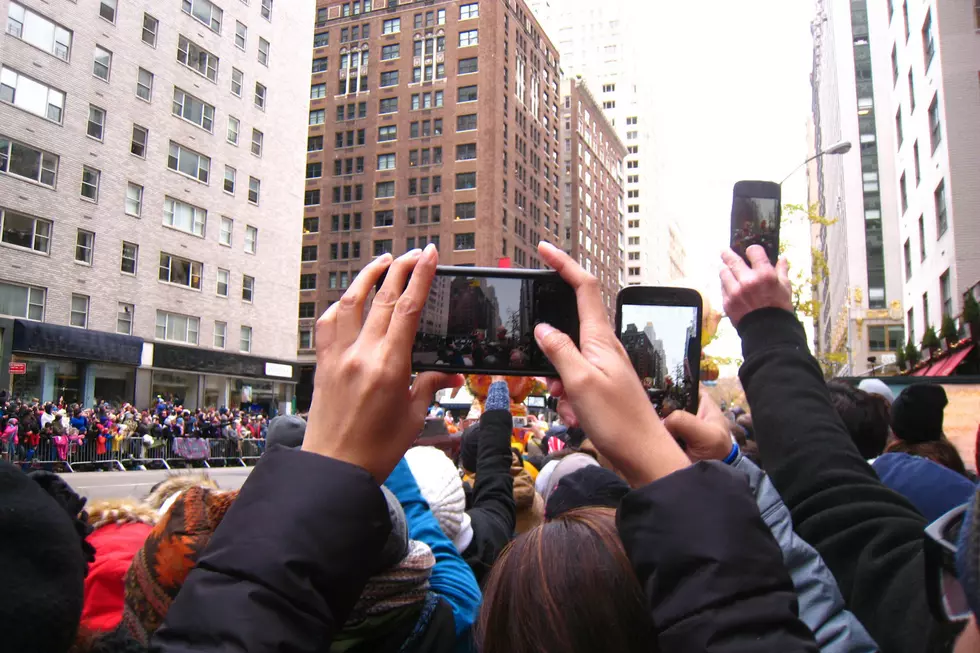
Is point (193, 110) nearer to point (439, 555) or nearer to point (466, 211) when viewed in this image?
point (466, 211)

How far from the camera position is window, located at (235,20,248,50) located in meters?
46.6

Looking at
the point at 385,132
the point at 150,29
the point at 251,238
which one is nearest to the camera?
the point at 150,29

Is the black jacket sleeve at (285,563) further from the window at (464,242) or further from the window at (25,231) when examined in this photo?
the window at (464,242)

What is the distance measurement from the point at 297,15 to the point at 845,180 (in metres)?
41.5

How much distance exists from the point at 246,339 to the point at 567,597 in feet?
157

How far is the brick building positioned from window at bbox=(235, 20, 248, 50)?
58291 mm

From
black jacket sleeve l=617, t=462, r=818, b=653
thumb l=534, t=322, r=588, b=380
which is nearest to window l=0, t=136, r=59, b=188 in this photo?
thumb l=534, t=322, r=588, b=380

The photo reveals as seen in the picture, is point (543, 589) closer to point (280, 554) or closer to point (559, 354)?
point (559, 354)

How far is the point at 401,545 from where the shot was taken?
1883mm

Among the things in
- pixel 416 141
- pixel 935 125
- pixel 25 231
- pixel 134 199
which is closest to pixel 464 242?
pixel 416 141

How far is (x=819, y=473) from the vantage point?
1.81 meters

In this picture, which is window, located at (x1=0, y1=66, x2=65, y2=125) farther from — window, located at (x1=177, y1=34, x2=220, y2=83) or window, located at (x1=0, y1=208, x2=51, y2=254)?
window, located at (x1=177, y1=34, x2=220, y2=83)

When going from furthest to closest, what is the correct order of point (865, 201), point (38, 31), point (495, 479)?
point (865, 201)
point (38, 31)
point (495, 479)

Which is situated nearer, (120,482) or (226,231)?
(120,482)
